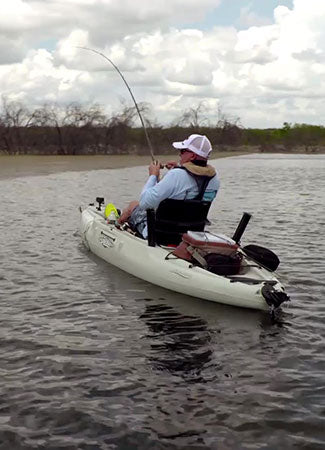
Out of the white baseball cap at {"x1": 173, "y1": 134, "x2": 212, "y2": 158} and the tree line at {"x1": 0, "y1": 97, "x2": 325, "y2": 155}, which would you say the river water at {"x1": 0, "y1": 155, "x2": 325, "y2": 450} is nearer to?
the white baseball cap at {"x1": 173, "y1": 134, "x2": 212, "y2": 158}

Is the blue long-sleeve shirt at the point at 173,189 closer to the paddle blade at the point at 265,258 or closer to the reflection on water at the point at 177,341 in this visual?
the paddle blade at the point at 265,258

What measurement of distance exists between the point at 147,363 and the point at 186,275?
1954mm

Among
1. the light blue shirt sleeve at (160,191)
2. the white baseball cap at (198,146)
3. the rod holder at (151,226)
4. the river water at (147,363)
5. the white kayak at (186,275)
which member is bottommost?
the river water at (147,363)

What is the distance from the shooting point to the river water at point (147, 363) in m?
4.16

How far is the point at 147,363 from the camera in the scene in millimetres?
5332

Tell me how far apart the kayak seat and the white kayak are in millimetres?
170

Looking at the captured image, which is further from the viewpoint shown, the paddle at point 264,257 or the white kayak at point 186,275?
the paddle at point 264,257

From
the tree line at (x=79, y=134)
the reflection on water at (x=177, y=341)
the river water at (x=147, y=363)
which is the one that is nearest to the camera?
the river water at (x=147, y=363)

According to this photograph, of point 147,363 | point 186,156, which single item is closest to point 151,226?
point 186,156

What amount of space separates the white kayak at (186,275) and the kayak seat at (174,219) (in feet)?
0.56

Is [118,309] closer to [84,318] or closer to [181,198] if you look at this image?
[84,318]

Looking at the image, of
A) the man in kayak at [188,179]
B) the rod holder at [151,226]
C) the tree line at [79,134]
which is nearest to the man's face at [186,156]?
the man in kayak at [188,179]

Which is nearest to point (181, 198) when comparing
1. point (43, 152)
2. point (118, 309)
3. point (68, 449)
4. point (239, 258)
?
point (239, 258)

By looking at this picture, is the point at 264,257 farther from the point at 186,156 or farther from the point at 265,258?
the point at 186,156
